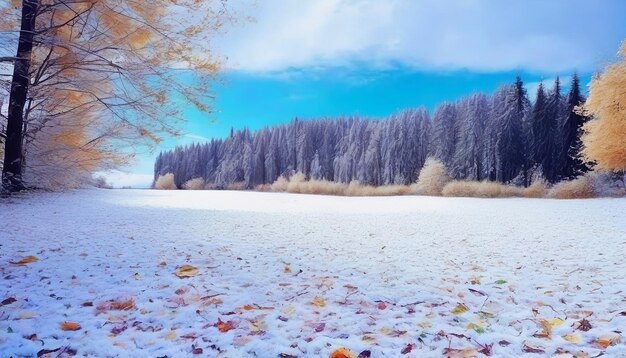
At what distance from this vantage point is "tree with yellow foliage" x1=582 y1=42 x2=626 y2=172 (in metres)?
16.2

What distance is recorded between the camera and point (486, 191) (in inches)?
827

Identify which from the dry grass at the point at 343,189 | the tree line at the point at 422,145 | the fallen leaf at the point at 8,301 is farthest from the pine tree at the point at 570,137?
the fallen leaf at the point at 8,301

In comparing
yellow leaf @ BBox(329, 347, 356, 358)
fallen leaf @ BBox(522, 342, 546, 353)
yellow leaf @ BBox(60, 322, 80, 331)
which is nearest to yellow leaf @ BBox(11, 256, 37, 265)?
yellow leaf @ BBox(60, 322, 80, 331)

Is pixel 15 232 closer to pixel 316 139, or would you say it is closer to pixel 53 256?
pixel 53 256

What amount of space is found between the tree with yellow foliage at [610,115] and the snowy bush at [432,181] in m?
9.29

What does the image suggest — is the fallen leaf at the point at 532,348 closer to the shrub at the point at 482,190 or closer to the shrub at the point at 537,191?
the shrub at the point at 482,190

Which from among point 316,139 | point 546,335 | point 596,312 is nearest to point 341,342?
point 546,335

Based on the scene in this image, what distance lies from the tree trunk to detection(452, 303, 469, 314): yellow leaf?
1038 cm

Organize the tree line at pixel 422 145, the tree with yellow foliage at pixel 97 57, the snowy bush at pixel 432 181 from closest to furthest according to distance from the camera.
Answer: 1. the tree with yellow foliage at pixel 97 57
2. the snowy bush at pixel 432 181
3. the tree line at pixel 422 145

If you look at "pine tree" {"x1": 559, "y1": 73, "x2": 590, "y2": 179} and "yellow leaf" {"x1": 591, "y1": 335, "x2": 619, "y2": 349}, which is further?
"pine tree" {"x1": 559, "y1": 73, "x2": 590, "y2": 179}

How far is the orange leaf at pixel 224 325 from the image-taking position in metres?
2.70

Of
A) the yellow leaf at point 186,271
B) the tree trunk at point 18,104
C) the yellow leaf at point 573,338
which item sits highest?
the tree trunk at point 18,104

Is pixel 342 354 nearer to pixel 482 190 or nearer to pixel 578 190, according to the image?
pixel 482 190

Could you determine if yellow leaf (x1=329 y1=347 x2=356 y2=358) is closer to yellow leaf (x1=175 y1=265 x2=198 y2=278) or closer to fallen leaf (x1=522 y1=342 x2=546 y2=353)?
fallen leaf (x1=522 y1=342 x2=546 y2=353)
